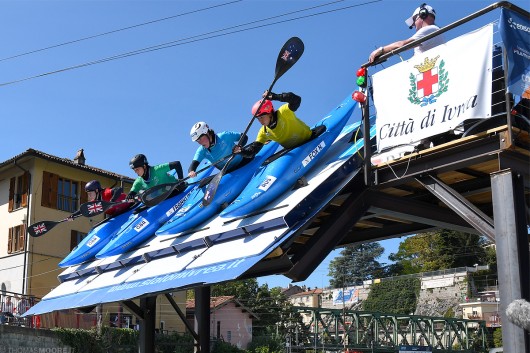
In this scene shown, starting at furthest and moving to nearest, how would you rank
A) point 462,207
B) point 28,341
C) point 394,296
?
point 394,296 < point 28,341 < point 462,207

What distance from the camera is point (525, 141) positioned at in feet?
21.6

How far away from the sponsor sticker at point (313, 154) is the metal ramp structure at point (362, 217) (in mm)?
144

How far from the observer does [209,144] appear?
32.7ft

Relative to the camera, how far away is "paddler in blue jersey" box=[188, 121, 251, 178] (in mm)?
9875

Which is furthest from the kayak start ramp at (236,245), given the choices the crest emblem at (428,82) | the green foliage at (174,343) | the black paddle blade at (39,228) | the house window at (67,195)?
the house window at (67,195)

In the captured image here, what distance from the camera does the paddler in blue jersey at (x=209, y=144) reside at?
988cm

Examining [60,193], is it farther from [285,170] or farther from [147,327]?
[285,170]

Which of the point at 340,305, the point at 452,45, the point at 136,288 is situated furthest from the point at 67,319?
the point at 340,305

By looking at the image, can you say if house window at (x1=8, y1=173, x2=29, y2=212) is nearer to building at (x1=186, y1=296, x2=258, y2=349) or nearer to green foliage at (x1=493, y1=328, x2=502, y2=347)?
building at (x1=186, y1=296, x2=258, y2=349)

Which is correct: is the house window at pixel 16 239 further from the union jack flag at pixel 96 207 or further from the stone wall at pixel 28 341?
the union jack flag at pixel 96 207

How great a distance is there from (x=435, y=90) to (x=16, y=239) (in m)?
33.4

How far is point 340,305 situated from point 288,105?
Result: 8647 centimetres

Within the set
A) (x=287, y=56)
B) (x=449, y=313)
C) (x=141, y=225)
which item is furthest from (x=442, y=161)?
(x=449, y=313)

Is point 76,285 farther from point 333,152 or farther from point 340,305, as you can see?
point 340,305
